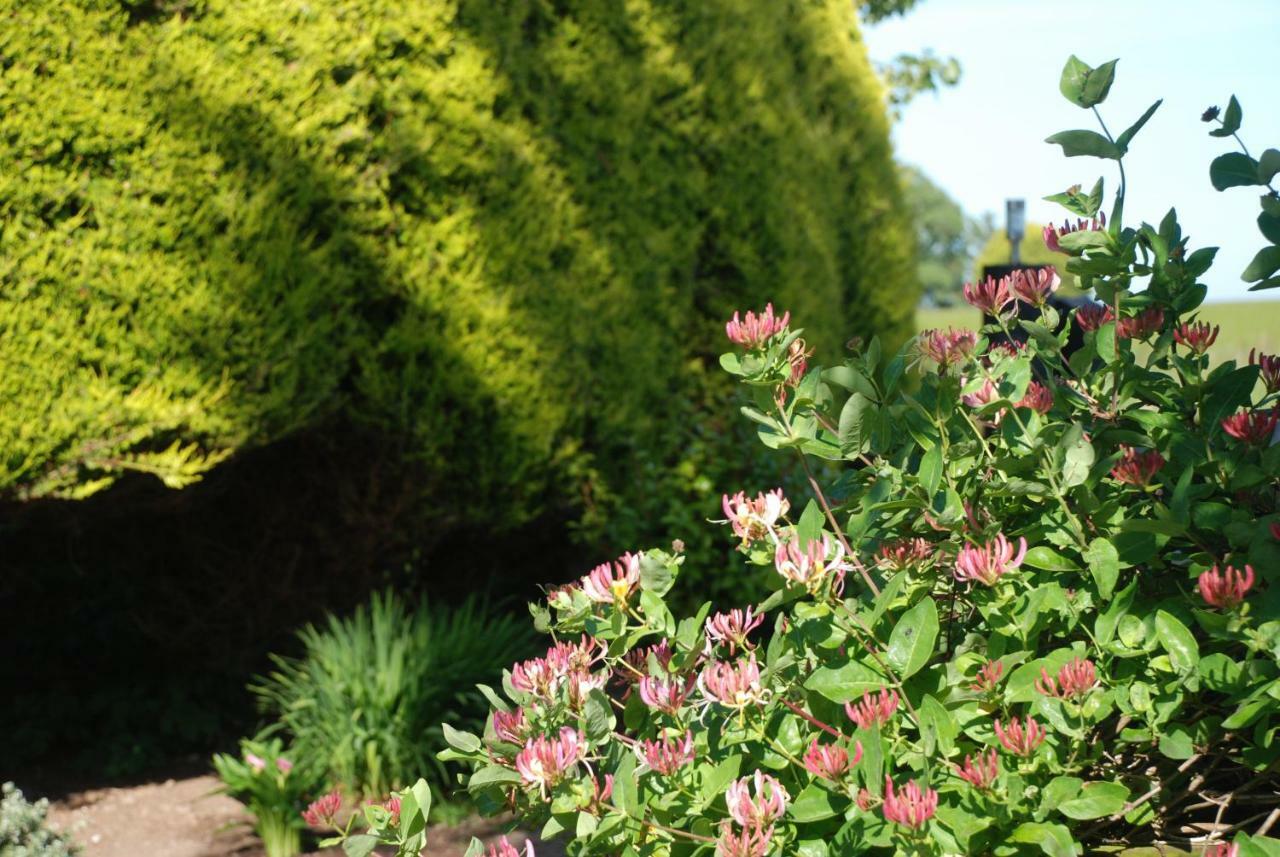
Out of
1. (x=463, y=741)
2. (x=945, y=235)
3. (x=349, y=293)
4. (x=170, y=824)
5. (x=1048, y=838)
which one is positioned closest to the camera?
(x=1048, y=838)

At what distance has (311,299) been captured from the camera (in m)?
4.54

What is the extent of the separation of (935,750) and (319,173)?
3561 mm

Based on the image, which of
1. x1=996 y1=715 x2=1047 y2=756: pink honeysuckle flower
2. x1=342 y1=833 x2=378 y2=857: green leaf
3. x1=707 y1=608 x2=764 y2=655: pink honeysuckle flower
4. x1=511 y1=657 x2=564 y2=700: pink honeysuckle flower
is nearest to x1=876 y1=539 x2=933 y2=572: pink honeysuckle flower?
x1=707 y1=608 x2=764 y2=655: pink honeysuckle flower

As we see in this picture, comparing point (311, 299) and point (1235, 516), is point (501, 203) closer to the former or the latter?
point (311, 299)

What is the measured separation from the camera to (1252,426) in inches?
75.0

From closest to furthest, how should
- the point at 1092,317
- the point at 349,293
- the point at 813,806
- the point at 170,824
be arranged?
1. the point at 813,806
2. the point at 1092,317
3. the point at 349,293
4. the point at 170,824

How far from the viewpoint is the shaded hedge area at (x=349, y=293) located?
4.14m

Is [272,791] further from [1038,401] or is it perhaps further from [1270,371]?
[1270,371]

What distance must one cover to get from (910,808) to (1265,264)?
3.48ft

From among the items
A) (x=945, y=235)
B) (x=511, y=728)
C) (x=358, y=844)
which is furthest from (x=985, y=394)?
(x=945, y=235)

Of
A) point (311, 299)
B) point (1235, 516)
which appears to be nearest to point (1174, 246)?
point (1235, 516)

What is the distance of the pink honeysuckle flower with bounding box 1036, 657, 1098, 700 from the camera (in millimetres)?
1649

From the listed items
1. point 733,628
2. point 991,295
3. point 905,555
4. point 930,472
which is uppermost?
point 991,295

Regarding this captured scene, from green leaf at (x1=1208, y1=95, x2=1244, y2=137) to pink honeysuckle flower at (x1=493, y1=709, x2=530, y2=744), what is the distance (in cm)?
144
